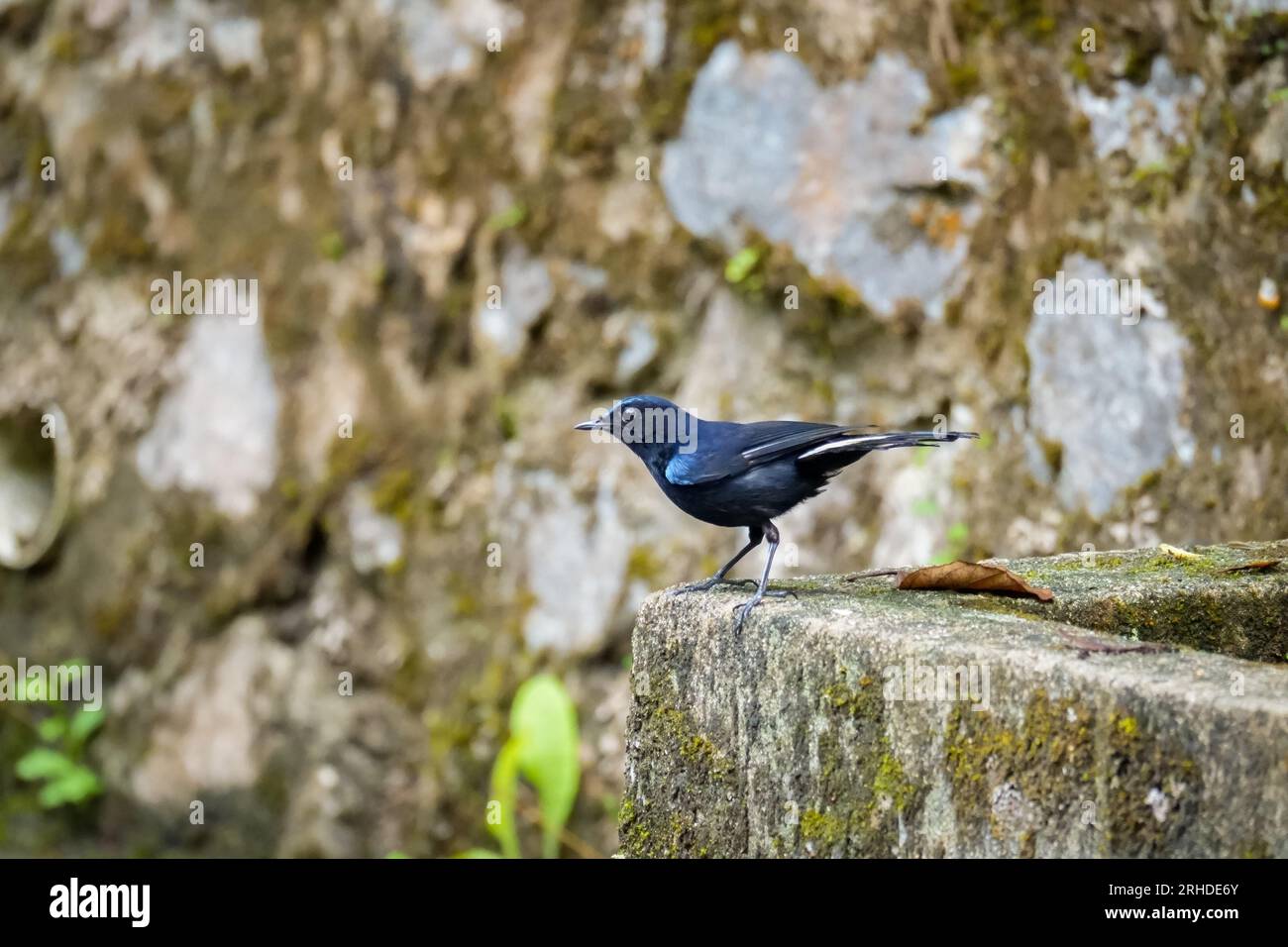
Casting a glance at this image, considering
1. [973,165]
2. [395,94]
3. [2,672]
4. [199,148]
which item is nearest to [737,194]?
[973,165]

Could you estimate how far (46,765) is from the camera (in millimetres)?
7328

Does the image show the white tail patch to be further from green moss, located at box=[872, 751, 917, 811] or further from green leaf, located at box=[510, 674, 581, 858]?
green leaf, located at box=[510, 674, 581, 858]

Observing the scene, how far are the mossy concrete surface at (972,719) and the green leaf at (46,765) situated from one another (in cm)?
508

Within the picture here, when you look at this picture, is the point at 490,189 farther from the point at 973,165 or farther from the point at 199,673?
the point at 199,673

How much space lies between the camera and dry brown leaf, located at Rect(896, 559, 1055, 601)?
3.16 metres

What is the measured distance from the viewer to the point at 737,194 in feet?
19.7

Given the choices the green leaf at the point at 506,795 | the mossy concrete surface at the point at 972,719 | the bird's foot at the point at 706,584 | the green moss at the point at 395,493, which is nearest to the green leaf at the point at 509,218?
the green moss at the point at 395,493

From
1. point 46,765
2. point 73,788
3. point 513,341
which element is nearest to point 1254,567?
point 513,341

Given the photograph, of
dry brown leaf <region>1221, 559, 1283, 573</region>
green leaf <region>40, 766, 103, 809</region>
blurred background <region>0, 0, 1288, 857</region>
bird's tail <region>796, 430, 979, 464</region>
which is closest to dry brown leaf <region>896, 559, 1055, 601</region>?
bird's tail <region>796, 430, 979, 464</region>

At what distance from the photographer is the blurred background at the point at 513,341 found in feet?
17.7

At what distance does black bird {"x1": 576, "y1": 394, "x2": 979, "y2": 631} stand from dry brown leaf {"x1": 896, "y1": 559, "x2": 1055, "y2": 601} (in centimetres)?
35

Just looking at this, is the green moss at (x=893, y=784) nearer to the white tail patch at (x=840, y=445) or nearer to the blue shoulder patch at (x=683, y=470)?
the white tail patch at (x=840, y=445)

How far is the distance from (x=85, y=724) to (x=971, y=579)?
5.73 meters

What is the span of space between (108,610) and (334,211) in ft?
8.21
